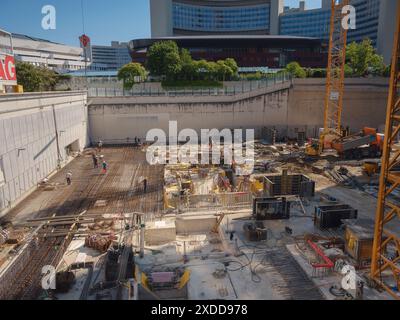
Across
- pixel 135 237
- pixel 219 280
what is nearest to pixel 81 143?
pixel 135 237

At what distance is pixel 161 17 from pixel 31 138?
68.7 m

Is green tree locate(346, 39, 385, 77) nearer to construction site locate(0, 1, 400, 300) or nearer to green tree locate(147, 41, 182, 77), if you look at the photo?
construction site locate(0, 1, 400, 300)

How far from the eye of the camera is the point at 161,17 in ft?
255

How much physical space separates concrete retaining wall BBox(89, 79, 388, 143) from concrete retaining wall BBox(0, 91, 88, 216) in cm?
552

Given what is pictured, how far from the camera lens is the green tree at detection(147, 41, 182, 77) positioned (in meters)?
38.1

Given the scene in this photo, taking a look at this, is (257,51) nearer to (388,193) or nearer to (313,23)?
(313,23)

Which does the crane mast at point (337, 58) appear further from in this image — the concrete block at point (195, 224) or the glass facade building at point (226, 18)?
the glass facade building at point (226, 18)

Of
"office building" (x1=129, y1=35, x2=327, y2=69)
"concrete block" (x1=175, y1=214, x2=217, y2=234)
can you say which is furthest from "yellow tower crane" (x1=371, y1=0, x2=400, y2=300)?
"office building" (x1=129, y1=35, x2=327, y2=69)

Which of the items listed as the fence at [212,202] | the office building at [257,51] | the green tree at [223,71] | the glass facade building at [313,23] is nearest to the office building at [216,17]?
the glass facade building at [313,23]

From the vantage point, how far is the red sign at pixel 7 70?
52.7 feet

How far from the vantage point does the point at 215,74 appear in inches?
1567

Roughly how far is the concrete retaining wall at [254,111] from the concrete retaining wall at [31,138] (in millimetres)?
5523

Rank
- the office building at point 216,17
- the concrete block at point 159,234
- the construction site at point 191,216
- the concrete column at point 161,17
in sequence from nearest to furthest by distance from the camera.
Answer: the construction site at point 191,216
the concrete block at point 159,234
the concrete column at point 161,17
the office building at point 216,17

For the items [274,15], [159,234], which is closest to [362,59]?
[159,234]
